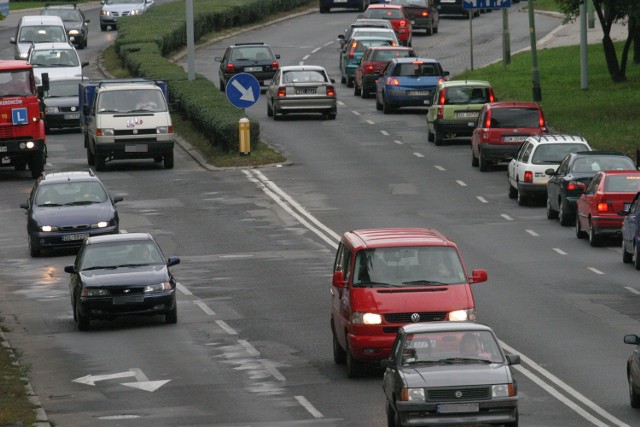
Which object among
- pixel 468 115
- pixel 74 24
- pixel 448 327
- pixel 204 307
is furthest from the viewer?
pixel 74 24

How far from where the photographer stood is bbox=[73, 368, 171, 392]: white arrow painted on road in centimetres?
2097

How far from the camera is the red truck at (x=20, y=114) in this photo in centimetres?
4256

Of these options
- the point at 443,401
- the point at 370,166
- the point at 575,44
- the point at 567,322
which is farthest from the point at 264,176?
the point at 575,44

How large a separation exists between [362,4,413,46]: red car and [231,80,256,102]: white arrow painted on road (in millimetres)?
31686

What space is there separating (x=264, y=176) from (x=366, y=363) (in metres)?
22.7

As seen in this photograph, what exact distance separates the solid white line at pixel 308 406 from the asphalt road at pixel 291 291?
57 mm

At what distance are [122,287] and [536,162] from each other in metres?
14.8

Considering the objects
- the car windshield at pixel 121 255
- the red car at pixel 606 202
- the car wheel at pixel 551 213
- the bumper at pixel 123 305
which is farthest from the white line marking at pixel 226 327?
the car wheel at pixel 551 213

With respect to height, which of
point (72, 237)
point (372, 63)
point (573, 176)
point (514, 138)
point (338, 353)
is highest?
point (338, 353)

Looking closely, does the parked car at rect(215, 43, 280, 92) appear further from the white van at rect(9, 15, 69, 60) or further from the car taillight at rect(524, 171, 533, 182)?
the car taillight at rect(524, 171, 533, 182)

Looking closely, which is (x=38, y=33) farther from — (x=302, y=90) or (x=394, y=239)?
(x=394, y=239)

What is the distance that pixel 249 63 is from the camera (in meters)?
60.6

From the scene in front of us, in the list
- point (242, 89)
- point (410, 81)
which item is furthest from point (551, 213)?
point (410, 81)

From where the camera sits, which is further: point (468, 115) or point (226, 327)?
point (468, 115)
